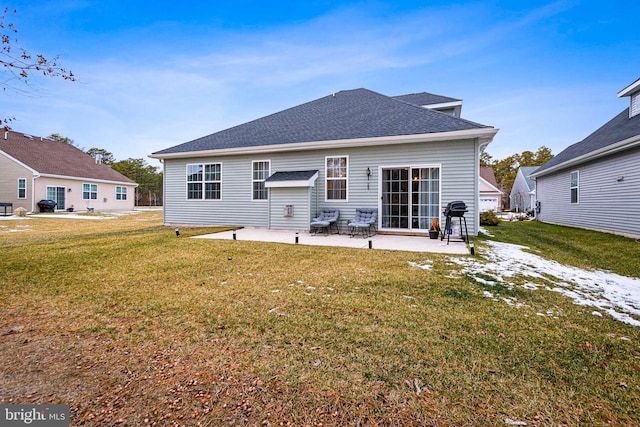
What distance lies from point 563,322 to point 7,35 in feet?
25.1

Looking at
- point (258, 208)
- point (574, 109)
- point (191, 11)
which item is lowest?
point (258, 208)

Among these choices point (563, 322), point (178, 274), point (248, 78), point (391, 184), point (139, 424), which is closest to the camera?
point (139, 424)

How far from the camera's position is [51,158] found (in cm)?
2316

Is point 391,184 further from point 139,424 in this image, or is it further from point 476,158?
point 139,424

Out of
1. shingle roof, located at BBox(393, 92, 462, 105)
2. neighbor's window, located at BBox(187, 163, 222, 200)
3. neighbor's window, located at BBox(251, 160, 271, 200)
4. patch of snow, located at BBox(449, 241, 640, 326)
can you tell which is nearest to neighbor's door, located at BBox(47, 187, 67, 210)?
neighbor's window, located at BBox(187, 163, 222, 200)

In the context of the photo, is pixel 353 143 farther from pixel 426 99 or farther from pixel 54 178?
pixel 54 178

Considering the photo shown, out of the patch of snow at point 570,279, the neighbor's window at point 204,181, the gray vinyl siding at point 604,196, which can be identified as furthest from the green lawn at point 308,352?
the gray vinyl siding at point 604,196

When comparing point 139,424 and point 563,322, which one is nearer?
point 139,424

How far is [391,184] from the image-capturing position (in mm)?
9102

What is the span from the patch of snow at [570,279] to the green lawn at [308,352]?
0.35 m

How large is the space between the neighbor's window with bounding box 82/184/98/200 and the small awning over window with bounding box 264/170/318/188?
934 inches

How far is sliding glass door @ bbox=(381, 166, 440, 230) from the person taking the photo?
8.60 metres

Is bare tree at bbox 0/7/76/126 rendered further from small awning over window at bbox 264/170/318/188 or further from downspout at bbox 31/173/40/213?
downspout at bbox 31/173/40/213

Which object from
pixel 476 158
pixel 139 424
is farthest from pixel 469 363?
pixel 476 158
